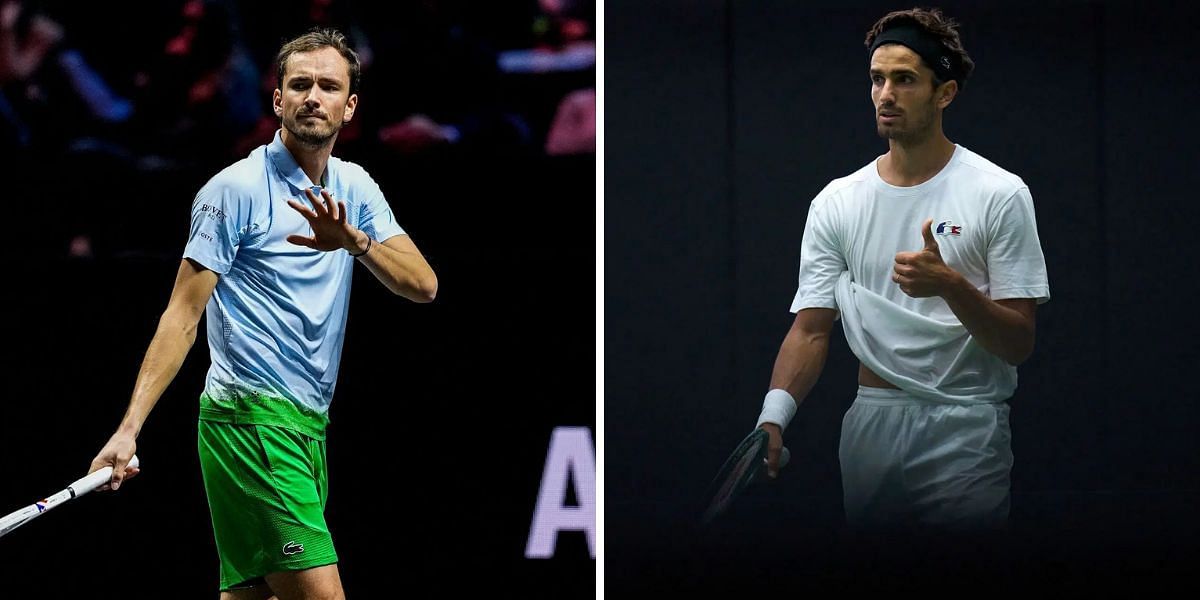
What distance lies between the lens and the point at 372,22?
4.43 m

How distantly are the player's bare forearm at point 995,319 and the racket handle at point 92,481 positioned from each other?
226 cm

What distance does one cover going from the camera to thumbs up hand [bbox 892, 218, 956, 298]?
3830 mm

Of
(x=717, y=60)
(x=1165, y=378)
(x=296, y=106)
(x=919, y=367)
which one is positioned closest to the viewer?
(x=296, y=106)

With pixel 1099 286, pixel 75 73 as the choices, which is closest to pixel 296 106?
pixel 75 73

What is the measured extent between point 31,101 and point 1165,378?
3.75 metres

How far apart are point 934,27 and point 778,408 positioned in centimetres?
124

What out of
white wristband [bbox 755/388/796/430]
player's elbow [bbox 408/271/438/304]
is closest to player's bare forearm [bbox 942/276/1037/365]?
white wristband [bbox 755/388/796/430]

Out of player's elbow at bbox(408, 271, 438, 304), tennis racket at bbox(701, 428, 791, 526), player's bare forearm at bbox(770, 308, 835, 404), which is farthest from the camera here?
tennis racket at bbox(701, 428, 791, 526)

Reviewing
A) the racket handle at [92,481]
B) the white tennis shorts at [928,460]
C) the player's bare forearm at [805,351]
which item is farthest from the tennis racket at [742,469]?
the racket handle at [92,481]

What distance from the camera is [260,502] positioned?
9.85 feet

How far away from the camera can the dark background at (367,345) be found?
4273 mm

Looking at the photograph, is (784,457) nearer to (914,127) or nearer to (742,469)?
(742,469)

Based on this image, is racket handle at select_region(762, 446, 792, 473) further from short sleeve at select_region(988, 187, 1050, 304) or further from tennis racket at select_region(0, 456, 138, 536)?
tennis racket at select_region(0, 456, 138, 536)

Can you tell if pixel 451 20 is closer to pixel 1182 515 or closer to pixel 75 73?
pixel 75 73
